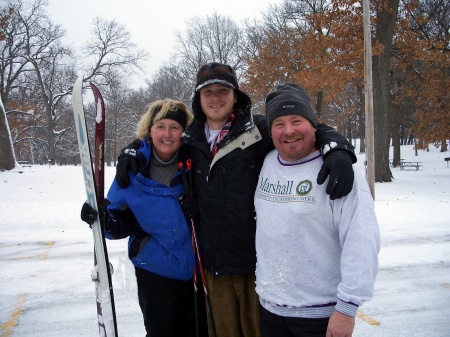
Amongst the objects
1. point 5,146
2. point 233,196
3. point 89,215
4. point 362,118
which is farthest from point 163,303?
point 362,118

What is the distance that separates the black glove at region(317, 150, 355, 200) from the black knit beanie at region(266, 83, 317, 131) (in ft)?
0.99

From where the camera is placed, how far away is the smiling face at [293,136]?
182 centimetres

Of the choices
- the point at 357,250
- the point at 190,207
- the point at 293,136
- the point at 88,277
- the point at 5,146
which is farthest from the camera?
the point at 5,146

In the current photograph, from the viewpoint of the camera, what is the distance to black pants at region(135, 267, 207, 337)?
2.56 metres

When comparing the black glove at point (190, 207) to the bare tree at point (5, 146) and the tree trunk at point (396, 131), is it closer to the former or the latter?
the bare tree at point (5, 146)

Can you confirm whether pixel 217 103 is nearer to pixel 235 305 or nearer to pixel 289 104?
pixel 289 104

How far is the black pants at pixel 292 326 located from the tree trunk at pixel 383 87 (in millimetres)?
14570

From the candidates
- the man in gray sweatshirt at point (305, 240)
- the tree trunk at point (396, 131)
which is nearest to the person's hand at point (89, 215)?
the man in gray sweatshirt at point (305, 240)

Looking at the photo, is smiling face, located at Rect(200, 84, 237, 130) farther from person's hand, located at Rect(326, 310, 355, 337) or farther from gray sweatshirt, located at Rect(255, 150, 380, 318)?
person's hand, located at Rect(326, 310, 355, 337)

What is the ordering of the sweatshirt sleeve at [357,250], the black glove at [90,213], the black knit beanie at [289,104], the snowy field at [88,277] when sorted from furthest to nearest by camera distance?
the snowy field at [88,277], the black glove at [90,213], the black knit beanie at [289,104], the sweatshirt sleeve at [357,250]

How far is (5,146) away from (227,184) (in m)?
17.5

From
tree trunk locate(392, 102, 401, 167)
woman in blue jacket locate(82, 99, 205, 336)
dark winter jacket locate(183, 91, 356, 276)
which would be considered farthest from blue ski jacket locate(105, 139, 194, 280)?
tree trunk locate(392, 102, 401, 167)

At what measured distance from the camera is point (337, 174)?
1603 millimetres

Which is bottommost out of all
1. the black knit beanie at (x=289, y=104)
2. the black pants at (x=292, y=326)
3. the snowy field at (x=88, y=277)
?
the snowy field at (x=88, y=277)
